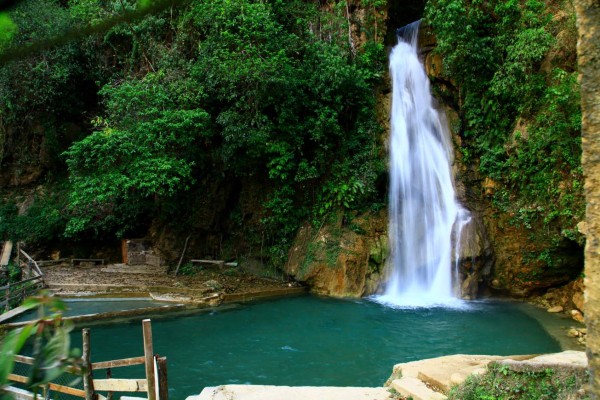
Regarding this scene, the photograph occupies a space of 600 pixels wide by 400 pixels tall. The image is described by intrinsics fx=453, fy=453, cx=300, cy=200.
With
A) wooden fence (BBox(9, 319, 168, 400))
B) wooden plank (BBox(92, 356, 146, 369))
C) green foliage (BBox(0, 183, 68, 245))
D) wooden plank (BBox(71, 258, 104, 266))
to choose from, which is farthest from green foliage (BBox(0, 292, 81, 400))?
green foliage (BBox(0, 183, 68, 245))

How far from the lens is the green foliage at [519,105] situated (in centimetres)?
1202

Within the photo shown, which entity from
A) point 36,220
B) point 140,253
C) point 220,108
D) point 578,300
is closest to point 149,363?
point 578,300

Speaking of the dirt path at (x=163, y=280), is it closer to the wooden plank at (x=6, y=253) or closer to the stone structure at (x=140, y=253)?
the stone structure at (x=140, y=253)

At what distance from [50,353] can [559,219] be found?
1350 centimetres

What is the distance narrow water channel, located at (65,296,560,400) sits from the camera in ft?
28.0

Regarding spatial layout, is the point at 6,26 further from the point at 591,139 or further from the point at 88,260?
the point at 88,260

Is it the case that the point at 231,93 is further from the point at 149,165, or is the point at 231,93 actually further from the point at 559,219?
the point at 559,219

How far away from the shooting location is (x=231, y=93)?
1469cm

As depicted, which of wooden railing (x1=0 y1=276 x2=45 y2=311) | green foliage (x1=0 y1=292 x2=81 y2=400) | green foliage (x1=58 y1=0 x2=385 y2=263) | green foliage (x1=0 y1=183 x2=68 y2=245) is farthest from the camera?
green foliage (x1=0 y1=183 x2=68 y2=245)

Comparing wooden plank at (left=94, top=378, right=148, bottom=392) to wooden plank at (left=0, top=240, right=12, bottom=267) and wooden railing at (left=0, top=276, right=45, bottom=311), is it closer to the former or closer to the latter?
wooden railing at (left=0, top=276, right=45, bottom=311)

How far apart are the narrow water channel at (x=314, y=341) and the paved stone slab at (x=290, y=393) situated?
1.51 metres

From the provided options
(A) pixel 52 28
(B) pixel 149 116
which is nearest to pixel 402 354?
(B) pixel 149 116

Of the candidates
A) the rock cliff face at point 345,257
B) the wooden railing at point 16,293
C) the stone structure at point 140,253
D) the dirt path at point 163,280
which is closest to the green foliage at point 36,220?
the dirt path at point 163,280

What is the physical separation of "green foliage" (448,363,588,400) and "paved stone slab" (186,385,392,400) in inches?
49.1
